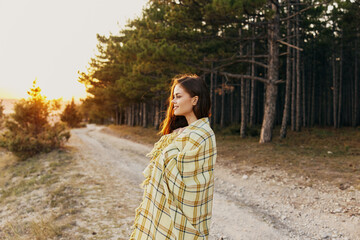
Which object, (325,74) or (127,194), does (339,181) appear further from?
(325,74)

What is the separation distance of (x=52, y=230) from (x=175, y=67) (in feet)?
28.7

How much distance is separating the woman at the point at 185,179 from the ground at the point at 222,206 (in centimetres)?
258

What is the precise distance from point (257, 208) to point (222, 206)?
2.53ft

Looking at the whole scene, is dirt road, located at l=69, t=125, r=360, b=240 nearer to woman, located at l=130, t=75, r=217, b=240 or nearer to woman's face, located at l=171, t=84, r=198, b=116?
woman, located at l=130, t=75, r=217, b=240

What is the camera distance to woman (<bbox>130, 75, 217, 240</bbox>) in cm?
171

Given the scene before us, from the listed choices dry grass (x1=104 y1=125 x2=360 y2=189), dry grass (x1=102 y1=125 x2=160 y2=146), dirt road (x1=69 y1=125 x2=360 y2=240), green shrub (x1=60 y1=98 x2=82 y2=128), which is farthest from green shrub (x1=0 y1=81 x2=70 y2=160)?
green shrub (x1=60 y1=98 x2=82 y2=128)

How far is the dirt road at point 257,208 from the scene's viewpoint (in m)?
4.21

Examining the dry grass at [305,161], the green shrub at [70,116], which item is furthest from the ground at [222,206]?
the green shrub at [70,116]

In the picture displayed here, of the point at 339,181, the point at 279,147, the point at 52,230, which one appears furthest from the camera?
the point at 279,147

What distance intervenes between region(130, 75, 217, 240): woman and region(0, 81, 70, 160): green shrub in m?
13.2

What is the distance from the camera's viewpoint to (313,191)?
228 inches

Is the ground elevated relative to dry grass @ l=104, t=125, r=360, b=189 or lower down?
lower down

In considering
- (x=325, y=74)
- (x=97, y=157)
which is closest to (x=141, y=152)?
(x=97, y=157)

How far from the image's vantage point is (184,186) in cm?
171
